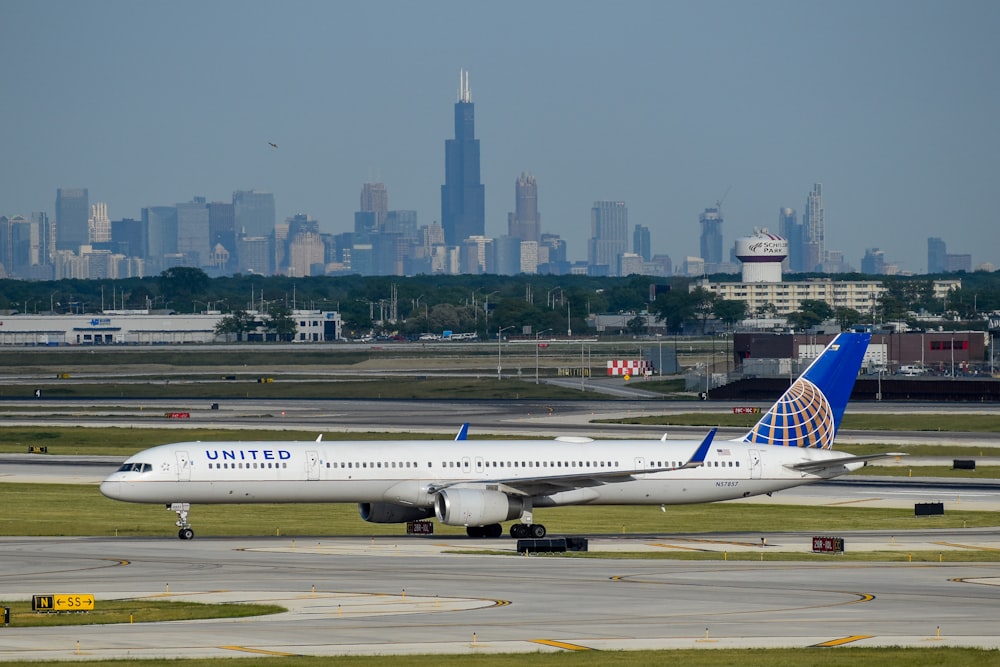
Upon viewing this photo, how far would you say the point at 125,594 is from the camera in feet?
148

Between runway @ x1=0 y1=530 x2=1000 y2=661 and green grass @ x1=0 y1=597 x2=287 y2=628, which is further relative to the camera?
green grass @ x1=0 y1=597 x2=287 y2=628

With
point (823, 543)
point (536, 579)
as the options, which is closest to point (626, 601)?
point (536, 579)

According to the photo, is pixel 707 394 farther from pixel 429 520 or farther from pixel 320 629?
pixel 320 629

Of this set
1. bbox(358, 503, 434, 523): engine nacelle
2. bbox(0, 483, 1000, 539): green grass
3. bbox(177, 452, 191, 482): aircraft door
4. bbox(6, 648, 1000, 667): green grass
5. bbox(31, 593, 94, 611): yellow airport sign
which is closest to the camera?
bbox(6, 648, 1000, 667): green grass

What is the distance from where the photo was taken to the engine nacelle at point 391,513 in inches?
2429

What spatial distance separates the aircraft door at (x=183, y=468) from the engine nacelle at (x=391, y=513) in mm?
7347

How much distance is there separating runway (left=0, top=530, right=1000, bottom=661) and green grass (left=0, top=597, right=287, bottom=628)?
820mm

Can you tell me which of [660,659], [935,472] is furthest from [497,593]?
[935,472]

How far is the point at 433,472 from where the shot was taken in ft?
199

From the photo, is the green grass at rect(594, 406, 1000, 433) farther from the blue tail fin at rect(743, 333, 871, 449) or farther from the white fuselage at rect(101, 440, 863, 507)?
the white fuselage at rect(101, 440, 863, 507)

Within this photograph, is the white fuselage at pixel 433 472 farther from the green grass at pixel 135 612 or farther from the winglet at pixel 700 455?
the green grass at pixel 135 612

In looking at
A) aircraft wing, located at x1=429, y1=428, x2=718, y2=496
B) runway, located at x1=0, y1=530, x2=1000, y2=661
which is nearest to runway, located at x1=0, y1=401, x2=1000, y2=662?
runway, located at x1=0, y1=530, x2=1000, y2=661

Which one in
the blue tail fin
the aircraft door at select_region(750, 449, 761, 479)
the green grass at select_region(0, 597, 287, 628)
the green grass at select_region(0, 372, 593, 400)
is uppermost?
the blue tail fin

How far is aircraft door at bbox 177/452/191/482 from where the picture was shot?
5919cm
